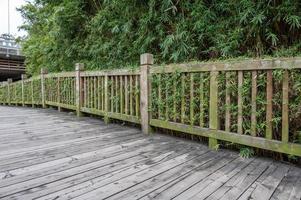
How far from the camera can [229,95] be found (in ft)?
8.75

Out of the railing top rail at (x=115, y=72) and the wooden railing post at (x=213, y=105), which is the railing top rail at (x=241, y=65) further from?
the railing top rail at (x=115, y=72)

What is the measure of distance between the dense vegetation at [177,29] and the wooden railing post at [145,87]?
41 cm

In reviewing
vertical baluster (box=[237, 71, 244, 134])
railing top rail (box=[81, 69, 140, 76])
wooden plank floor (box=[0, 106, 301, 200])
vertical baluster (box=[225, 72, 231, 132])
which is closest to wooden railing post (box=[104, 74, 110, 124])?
railing top rail (box=[81, 69, 140, 76])

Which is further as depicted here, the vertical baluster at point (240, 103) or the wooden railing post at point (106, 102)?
the wooden railing post at point (106, 102)

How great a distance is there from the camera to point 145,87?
141 inches

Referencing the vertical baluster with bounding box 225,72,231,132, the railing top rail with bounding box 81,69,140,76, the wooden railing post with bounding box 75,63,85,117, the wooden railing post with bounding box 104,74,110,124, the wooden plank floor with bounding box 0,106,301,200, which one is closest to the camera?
the wooden plank floor with bounding box 0,106,301,200

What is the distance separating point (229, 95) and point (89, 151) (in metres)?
1.51

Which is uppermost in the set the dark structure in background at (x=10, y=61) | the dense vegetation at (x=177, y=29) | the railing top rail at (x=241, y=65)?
the dark structure in background at (x=10, y=61)

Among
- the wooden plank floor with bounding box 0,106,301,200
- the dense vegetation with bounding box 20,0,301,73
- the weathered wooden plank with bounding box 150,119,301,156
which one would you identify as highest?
the dense vegetation with bounding box 20,0,301,73

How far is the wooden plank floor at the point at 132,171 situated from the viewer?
1694 millimetres

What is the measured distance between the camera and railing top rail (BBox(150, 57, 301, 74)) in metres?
2.23

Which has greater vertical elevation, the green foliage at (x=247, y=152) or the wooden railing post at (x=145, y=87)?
the wooden railing post at (x=145, y=87)

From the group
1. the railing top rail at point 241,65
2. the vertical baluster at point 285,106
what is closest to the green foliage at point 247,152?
the vertical baluster at point 285,106

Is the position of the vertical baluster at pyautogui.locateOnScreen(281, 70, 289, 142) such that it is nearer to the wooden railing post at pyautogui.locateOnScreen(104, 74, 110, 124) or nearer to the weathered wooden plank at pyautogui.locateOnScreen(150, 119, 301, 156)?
the weathered wooden plank at pyautogui.locateOnScreen(150, 119, 301, 156)
